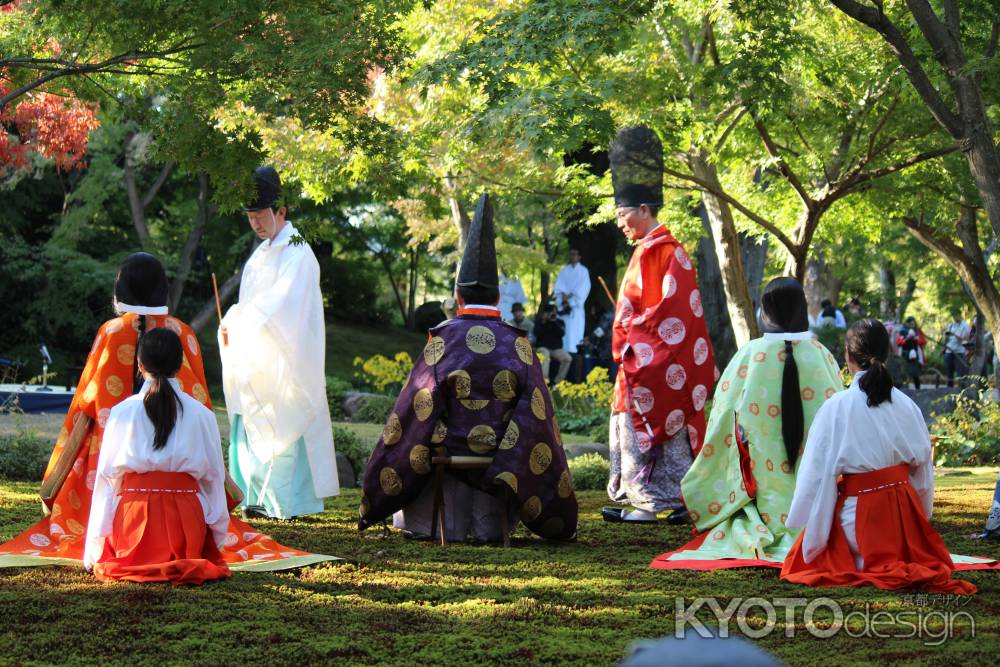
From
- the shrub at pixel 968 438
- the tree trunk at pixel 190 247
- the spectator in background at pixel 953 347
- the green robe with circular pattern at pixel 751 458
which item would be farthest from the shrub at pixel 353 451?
the spectator in background at pixel 953 347

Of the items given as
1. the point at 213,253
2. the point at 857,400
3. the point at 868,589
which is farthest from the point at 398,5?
the point at 213,253

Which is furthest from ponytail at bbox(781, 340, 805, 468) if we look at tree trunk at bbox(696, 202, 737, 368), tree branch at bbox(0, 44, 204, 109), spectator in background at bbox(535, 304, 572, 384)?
tree trunk at bbox(696, 202, 737, 368)

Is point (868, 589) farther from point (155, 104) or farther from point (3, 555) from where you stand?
point (155, 104)

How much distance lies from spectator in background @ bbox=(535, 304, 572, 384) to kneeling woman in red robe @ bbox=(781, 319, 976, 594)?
1181cm

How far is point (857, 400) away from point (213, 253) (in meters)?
17.0

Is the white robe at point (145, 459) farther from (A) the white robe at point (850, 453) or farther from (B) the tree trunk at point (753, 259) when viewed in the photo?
(B) the tree trunk at point (753, 259)

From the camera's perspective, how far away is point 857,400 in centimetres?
543

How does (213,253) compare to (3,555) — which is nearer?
(3,555)

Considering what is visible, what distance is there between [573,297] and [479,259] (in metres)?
10.6

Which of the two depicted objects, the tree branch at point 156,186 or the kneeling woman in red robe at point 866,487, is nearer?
the kneeling woman in red robe at point 866,487

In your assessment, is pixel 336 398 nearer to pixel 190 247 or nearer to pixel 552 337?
pixel 552 337

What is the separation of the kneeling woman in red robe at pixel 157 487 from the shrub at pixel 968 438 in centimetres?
929

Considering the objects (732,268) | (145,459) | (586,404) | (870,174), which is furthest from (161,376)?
(586,404)

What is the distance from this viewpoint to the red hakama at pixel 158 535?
5254 mm
